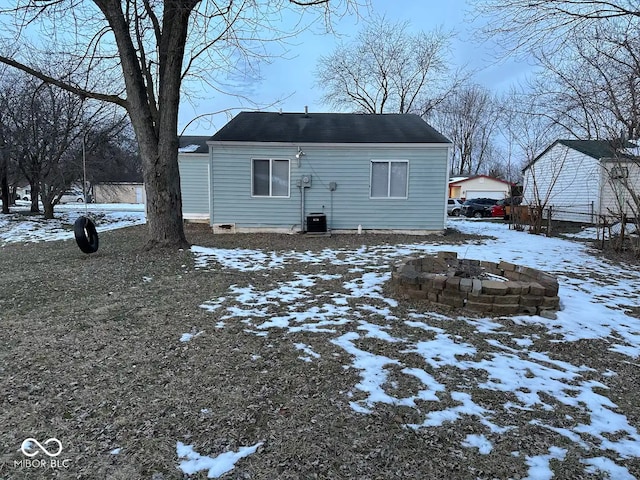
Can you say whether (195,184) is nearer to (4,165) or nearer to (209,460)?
(4,165)

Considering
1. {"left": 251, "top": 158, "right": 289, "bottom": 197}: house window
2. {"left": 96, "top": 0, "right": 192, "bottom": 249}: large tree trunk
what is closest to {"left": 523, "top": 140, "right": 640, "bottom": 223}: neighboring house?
{"left": 251, "top": 158, "right": 289, "bottom": 197}: house window

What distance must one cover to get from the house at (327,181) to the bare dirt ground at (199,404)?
7202 millimetres

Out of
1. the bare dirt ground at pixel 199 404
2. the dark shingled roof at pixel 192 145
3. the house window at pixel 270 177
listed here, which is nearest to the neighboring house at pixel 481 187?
the dark shingled roof at pixel 192 145

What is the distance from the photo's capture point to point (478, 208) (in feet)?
76.8

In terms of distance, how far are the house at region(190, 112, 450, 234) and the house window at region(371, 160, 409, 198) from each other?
0.09ft

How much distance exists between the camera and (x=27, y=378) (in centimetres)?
263

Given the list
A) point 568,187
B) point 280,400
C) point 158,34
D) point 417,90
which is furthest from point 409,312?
point 417,90

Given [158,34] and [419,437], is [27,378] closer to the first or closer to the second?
[419,437]

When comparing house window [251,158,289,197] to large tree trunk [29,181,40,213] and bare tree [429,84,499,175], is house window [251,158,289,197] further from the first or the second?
bare tree [429,84,499,175]

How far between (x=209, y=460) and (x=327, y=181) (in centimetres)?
980

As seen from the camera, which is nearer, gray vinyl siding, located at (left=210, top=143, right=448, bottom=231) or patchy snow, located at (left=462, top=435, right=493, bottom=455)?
patchy snow, located at (left=462, top=435, right=493, bottom=455)

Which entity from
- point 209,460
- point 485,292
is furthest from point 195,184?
point 209,460

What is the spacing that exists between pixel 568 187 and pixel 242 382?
1997 centimetres

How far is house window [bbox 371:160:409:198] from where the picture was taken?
11.1 metres
